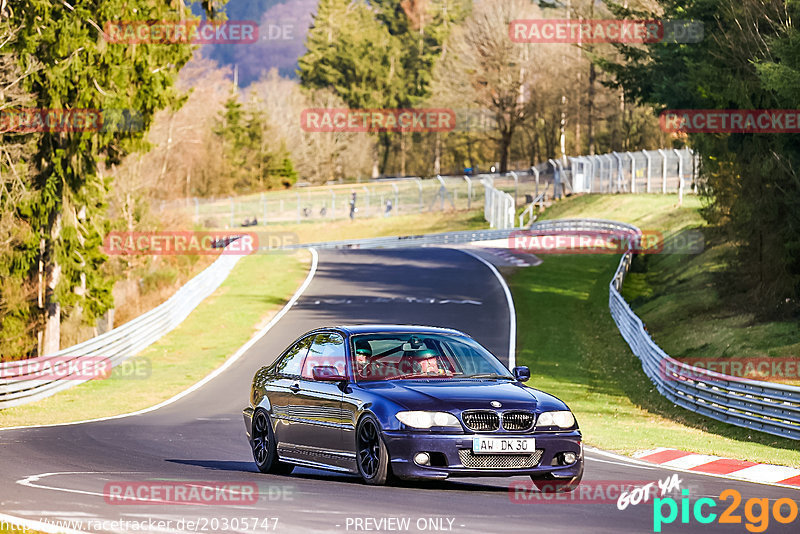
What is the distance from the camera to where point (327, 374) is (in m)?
11.9

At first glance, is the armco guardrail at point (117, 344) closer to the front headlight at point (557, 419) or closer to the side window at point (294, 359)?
the side window at point (294, 359)

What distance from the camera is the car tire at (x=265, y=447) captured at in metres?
12.9

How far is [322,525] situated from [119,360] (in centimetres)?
2472

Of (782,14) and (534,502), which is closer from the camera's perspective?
(534,502)

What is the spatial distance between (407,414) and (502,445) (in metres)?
0.84

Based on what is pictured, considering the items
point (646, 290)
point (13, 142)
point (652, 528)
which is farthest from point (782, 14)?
point (652, 528)

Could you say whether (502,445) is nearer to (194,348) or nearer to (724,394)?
(724,394)

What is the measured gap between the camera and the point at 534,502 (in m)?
10.5

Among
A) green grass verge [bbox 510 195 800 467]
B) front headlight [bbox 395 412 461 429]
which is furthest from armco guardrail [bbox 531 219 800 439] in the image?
front headlight [bbox 395 412 461 429]

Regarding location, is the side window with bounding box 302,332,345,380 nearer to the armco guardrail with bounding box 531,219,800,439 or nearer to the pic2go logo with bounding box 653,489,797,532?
the pic2go logo with bounding box 653,489,797,532

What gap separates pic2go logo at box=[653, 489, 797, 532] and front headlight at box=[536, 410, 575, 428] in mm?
994

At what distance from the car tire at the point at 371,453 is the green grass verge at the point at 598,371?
6391mm

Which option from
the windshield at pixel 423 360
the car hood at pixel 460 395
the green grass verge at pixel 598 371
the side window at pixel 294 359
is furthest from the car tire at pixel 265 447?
the green grass verge at pixel 598 371

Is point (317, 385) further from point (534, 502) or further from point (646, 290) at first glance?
point (646, 290)
